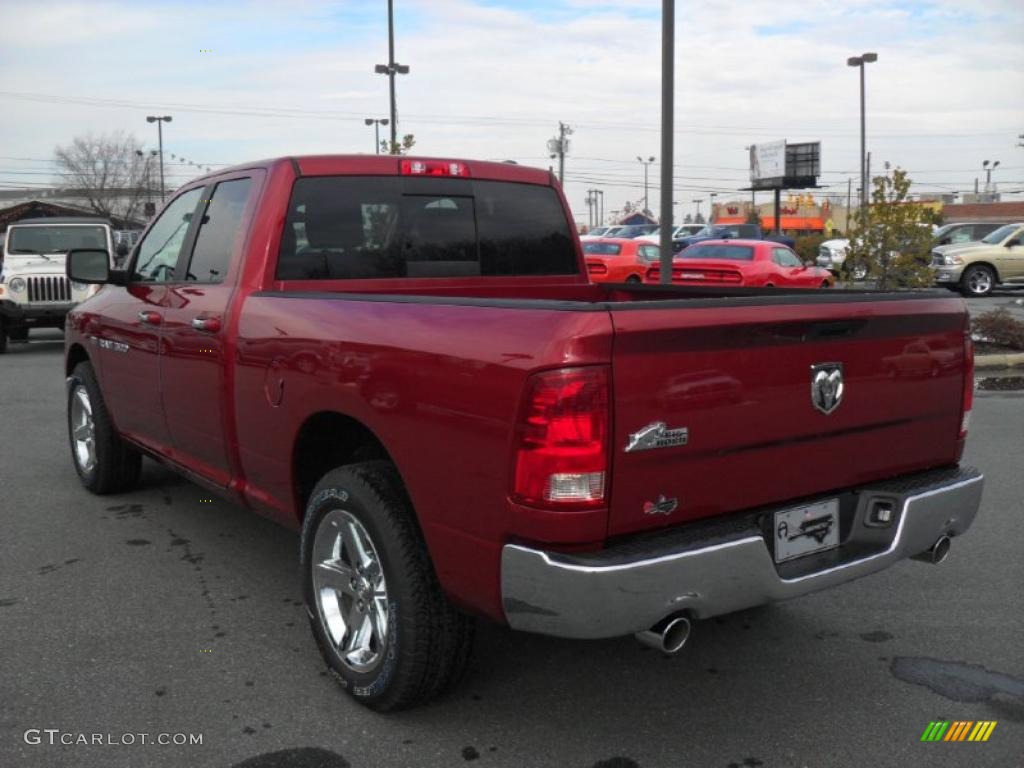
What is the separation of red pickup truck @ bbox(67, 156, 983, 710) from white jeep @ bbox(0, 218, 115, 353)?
37.1ft

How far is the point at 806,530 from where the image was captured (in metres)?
3.10

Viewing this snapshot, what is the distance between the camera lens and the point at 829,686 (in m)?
3.53

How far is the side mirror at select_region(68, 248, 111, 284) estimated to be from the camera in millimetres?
5312

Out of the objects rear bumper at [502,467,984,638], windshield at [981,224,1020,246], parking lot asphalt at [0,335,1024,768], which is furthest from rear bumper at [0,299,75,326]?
windshield at [981,224,1020,246]

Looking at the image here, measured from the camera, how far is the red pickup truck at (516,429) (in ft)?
8.62

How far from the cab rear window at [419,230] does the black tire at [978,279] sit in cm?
2208

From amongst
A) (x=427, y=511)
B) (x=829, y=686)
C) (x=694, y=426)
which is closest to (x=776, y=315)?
(x=694, y=426)

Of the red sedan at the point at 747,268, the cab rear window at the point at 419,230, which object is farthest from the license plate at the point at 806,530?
the red sedan at the point at 747,268

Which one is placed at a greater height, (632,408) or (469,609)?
(632,408)

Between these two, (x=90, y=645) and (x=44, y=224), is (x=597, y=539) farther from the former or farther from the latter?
(x=44, y=224)

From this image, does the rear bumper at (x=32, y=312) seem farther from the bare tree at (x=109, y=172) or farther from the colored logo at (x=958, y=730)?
the bare tree at (x=109, y=172)

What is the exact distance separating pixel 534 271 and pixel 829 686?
2.37 metres

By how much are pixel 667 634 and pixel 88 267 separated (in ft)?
12.9

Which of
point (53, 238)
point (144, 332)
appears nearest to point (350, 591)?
point (144, 332)
